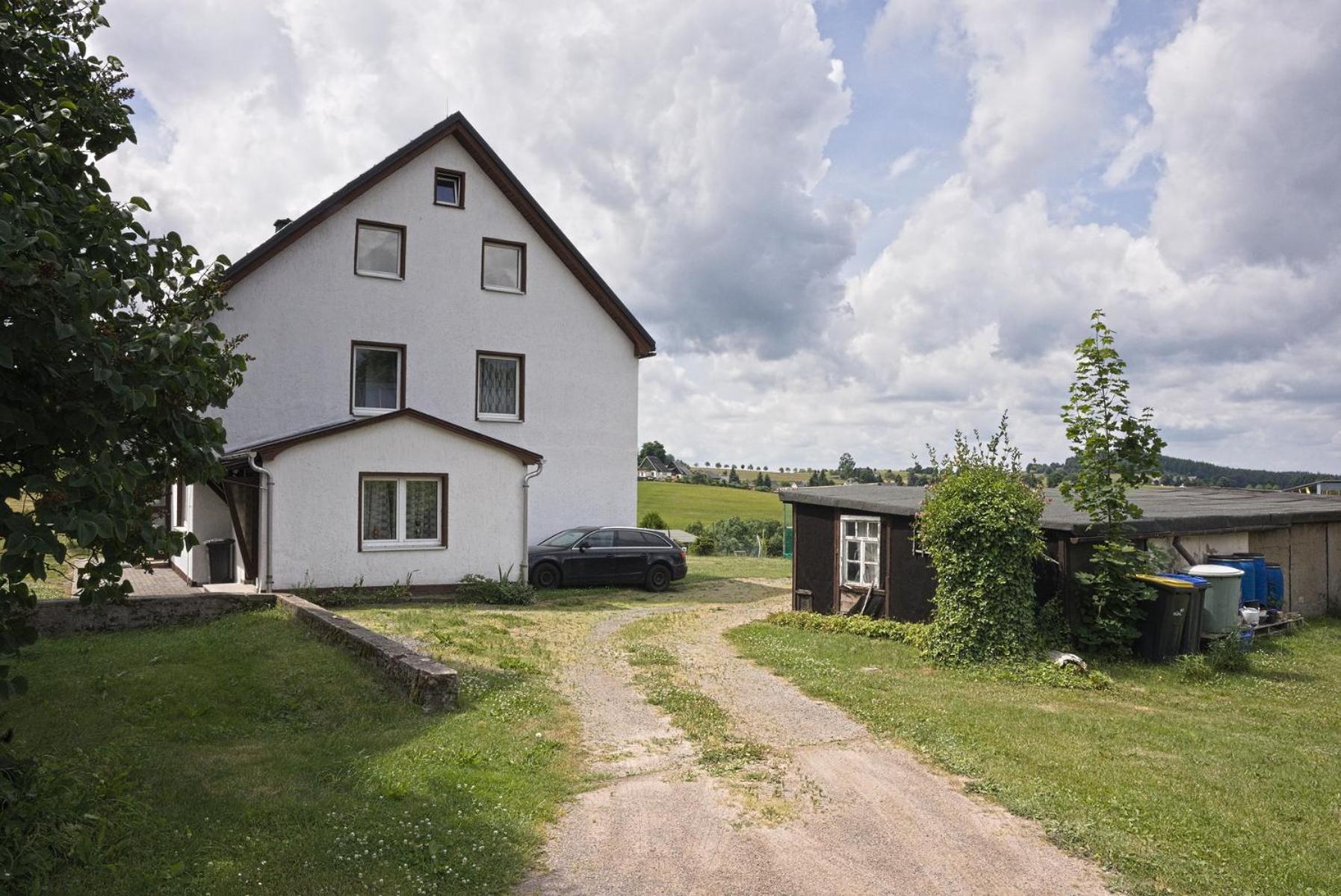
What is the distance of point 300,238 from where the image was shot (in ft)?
67.8

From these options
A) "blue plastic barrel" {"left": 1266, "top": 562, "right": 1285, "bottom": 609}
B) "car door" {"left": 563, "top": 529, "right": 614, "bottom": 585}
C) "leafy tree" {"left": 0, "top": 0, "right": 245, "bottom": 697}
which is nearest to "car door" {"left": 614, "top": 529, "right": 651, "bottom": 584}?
"car door" {"left": 563, "top": 529, "right": 614, "bottom": 585}

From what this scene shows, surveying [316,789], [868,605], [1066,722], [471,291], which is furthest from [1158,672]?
[471,291]

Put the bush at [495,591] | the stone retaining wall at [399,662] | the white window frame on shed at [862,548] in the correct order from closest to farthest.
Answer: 1. the stone retaining wall at [399,662]
2. the white window frame on shed at [862,548]
3. the bush at [495,591]

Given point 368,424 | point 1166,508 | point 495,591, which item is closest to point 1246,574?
point 1166,508

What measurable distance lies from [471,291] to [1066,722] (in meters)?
17.4

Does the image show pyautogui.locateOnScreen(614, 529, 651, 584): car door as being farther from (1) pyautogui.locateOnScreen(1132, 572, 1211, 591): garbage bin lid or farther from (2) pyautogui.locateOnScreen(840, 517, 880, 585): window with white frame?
(1) pyautogui.locateOnScreen(1132, 572, 1211, 591): garbage bin lid

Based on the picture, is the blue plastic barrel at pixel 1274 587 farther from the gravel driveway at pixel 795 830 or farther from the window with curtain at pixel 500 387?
the window with curtain at pixel 500 387

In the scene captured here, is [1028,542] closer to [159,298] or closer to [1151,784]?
[1151,784]

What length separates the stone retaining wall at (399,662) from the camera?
8688 millimetres

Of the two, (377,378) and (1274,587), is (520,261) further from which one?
(1274,587)

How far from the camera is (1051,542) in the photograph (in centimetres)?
1348

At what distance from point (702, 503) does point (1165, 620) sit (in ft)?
169

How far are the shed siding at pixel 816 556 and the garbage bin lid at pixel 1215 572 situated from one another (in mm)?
5943

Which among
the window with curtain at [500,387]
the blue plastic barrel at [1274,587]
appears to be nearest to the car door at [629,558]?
the window with curtain at [500,387]
